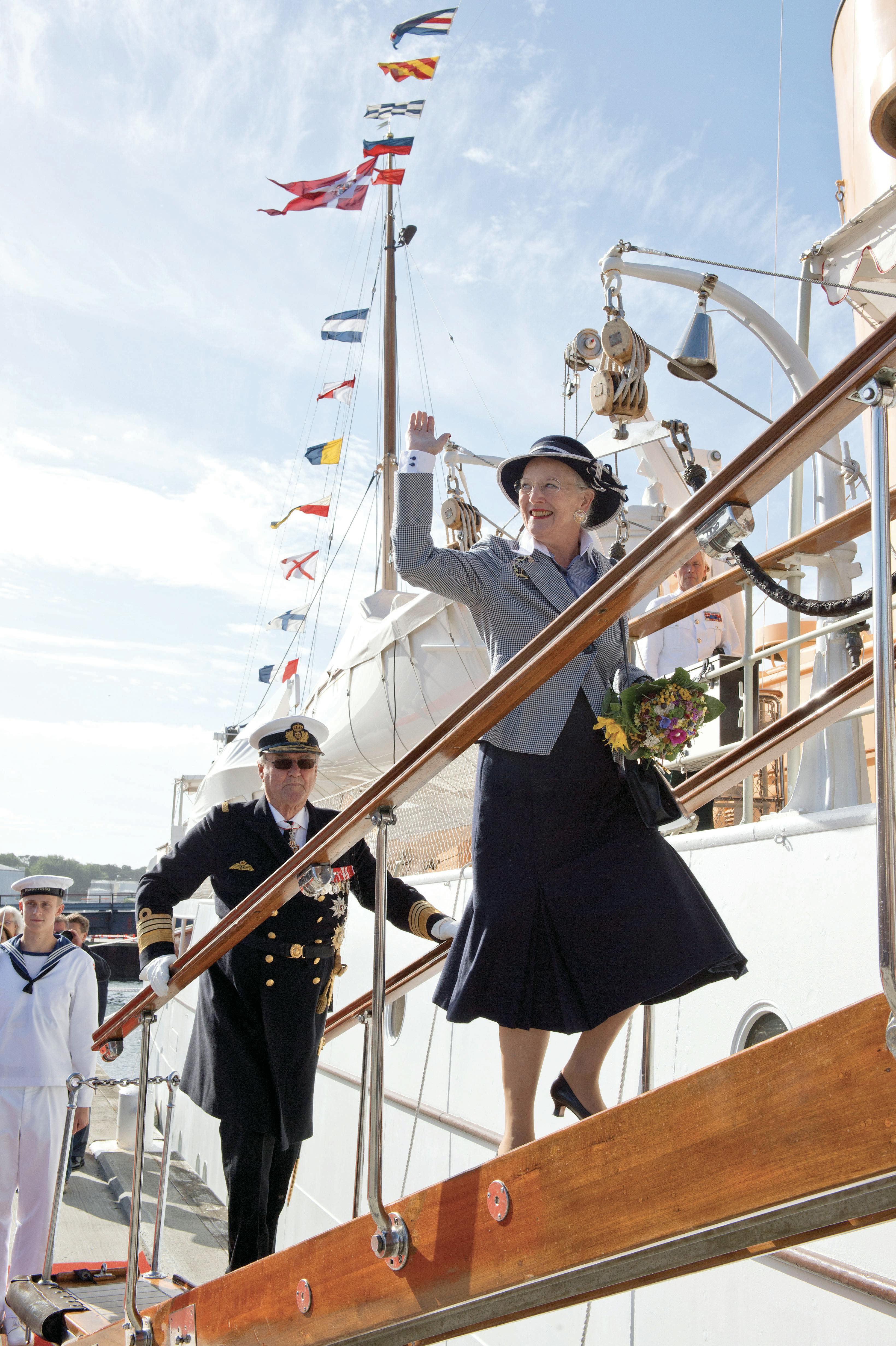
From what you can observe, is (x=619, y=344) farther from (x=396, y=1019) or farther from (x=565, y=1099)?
(x=396, y=1019)

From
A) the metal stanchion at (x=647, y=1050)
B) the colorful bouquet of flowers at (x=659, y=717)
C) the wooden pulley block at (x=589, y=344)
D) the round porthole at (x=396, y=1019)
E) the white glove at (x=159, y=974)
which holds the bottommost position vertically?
the metal stanchion at (x=647, y=1050)

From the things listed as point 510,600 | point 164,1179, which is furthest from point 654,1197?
point 164,1179

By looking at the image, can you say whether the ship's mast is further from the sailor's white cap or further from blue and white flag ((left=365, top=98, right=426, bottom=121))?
the sailor's white cap

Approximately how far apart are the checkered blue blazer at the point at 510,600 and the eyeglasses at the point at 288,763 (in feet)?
4.16

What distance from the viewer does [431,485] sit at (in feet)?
7.74

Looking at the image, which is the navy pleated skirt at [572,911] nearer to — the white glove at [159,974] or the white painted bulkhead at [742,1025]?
the white painted bulkhead at [742,1025]

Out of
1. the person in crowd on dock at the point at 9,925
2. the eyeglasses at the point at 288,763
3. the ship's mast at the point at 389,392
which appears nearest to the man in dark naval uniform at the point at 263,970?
the eyeglasses at the point at 288,763

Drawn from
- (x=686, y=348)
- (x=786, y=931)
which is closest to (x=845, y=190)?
(x=686, y=348)

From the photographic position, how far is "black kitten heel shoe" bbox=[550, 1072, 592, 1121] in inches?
86.0

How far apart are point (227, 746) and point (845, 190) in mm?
8370

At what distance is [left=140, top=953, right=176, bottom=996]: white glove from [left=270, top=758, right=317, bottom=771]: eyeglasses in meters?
0.70

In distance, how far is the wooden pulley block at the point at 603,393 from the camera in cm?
448

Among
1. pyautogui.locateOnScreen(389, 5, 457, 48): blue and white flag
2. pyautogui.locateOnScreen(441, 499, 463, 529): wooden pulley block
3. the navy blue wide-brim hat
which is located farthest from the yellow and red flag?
the navy blue wide-brim hat

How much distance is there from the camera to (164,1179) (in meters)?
4.06
